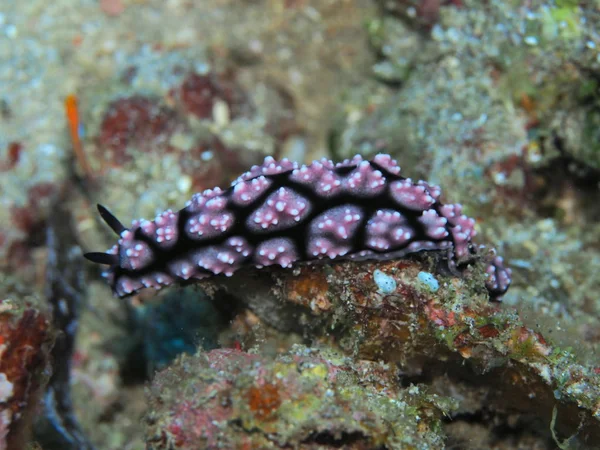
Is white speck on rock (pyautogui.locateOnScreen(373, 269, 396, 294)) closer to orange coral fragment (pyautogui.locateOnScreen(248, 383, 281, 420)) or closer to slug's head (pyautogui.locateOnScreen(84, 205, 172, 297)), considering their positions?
orange coral fragment (pyautogui.locateOnScreen(248, 383, 281, 420))

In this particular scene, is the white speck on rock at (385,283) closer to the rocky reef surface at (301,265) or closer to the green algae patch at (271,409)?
the rocky reef surface at (301,265)

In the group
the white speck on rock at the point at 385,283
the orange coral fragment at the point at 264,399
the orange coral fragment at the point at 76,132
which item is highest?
the white speck on rock at the point at 385,283

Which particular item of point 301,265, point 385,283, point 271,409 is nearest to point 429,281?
A: point 385,283

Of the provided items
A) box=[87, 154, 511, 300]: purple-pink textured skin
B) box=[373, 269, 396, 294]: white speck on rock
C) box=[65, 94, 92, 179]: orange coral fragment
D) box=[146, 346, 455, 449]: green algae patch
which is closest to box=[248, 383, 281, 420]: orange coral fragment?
box=[146, 346, 455, 449]: green algae patch

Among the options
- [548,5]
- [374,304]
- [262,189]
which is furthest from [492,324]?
[548,5]

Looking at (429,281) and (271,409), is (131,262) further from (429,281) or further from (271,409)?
(429,281)

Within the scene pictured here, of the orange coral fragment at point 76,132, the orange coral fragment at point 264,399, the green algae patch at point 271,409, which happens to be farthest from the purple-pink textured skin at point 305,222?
the orange coral fragment at point 76,132

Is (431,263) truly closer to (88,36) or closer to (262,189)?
(262,189)
